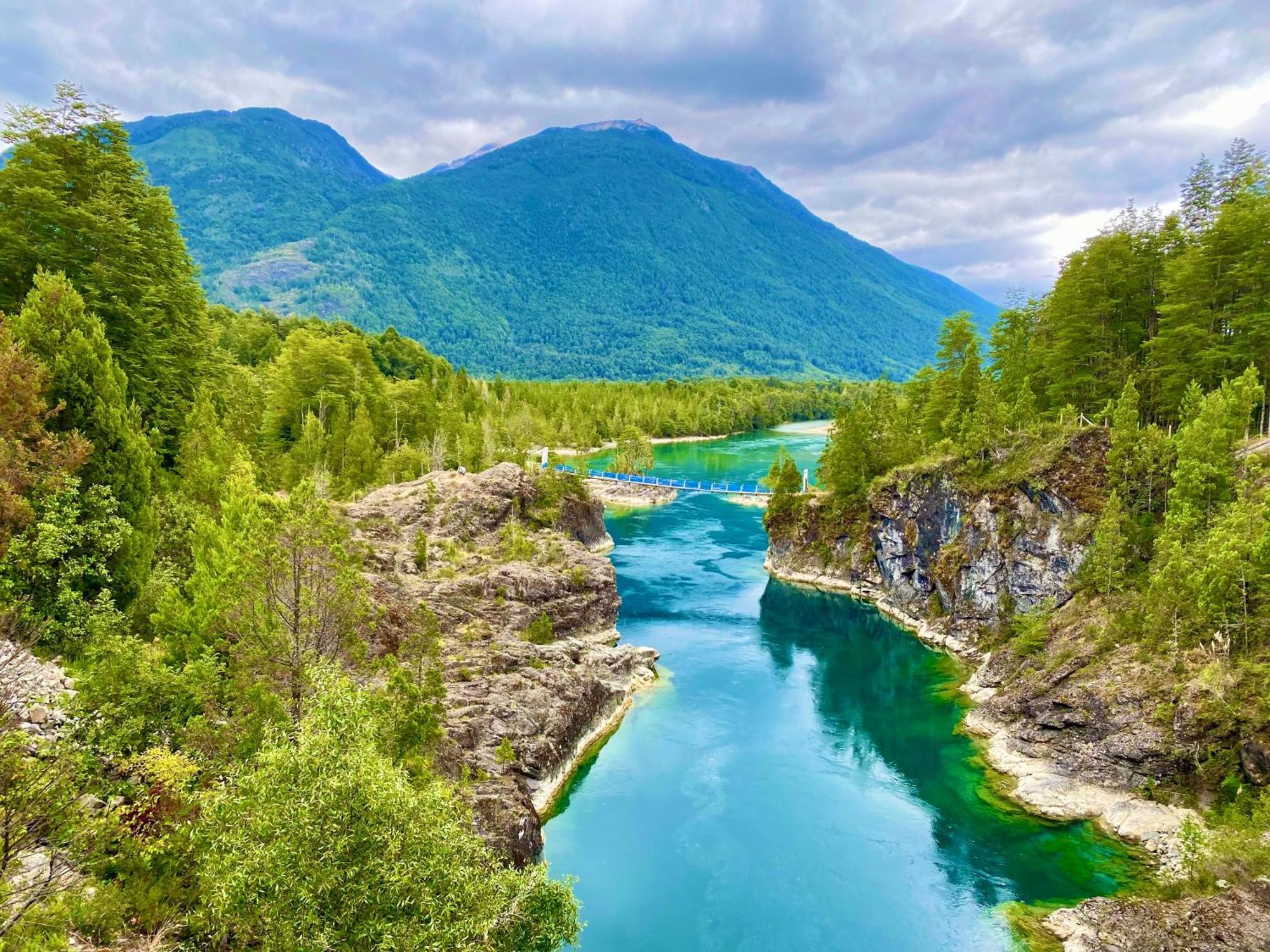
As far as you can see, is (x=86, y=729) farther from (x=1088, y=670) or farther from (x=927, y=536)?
(x=927, y=536)

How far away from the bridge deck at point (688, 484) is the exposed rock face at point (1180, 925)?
75481 millimetres

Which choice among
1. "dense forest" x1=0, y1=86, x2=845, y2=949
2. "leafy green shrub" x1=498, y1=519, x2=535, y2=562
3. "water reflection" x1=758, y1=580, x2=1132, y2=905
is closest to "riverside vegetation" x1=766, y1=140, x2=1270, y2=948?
"water reflection" x1=758, y1=580, x2=1132, y2=905

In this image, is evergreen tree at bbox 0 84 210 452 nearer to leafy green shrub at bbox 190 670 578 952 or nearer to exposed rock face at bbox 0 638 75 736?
exposed rock face at bbox 0 638 75 736

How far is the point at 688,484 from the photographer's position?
4222 inches

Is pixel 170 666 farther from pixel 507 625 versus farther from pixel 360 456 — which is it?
pixel 360 456

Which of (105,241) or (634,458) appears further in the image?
(634,458)

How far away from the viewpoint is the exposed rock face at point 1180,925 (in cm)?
1916

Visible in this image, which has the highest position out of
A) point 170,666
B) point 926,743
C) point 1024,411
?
point 1024,411

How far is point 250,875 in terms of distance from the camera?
1188cm

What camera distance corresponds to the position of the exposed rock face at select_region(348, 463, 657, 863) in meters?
29.0

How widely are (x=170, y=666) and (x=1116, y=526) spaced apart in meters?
42.2

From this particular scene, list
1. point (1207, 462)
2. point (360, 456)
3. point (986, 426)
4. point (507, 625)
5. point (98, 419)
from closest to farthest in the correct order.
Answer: point (98, 419), point (1207, 462), point (507, 625), point (986, 426), point (360, 456)

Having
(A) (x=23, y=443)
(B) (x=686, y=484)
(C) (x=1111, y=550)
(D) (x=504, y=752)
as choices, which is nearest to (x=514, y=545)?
(D) (x=504, y=752)

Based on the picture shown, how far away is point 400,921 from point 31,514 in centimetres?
1503
